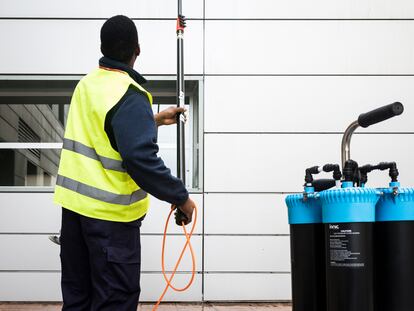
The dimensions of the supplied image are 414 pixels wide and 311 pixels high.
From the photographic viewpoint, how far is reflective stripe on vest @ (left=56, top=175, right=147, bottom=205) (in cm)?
216

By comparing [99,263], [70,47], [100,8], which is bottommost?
[99,263]

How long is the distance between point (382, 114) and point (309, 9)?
292 cm

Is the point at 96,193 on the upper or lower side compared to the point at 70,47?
lower

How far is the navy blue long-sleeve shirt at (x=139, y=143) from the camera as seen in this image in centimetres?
208

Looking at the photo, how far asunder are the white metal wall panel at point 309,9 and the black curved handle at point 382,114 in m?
2.79

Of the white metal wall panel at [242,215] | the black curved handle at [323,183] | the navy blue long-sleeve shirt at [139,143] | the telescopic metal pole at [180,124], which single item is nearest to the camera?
the navy blue long-sleeve shirt at [139,143]

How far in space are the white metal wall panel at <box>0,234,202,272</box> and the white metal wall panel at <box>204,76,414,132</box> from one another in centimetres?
115

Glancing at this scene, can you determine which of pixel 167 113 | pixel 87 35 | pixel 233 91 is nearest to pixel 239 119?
pixel 233 91

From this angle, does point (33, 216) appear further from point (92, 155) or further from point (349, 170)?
point (349, 170)

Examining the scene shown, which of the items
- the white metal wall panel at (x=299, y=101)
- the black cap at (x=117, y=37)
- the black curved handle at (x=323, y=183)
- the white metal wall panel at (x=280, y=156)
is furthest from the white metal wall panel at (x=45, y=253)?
the black cap at (x=117, y=37)

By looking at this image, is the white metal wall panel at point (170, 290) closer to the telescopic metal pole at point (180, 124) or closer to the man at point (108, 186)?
the telescopic metal pole at point (180, 124)

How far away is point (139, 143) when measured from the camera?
207cm

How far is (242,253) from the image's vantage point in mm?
4840

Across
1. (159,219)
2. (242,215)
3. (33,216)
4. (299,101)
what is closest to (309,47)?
(299,101)
